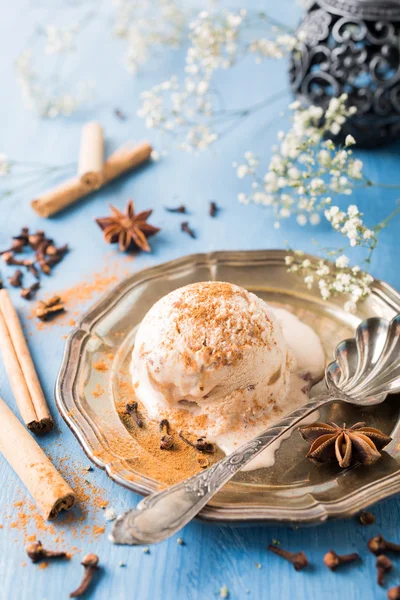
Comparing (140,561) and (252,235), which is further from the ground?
(252,235)

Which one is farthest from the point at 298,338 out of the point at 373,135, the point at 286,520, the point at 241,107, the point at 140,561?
the point at 241,107

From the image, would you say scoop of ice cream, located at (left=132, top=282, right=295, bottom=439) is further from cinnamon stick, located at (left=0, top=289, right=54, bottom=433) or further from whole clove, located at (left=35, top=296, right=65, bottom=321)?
whole clove, located at (left=35, top=296, right=65, bottom=321)

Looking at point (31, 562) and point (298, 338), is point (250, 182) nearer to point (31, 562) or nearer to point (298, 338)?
point (298, 338)

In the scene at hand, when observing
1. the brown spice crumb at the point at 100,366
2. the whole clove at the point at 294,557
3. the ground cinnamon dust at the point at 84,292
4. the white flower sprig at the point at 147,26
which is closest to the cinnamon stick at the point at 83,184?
the ground cinnamon dust at the point at 84,292

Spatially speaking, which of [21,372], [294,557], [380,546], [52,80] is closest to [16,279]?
[21,372]

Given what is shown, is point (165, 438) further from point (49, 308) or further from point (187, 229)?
point (187, 229)

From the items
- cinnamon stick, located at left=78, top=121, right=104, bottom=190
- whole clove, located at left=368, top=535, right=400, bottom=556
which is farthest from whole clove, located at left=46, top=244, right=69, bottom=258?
whole clove, located at left=368, top=535, right=400, bottom=556
